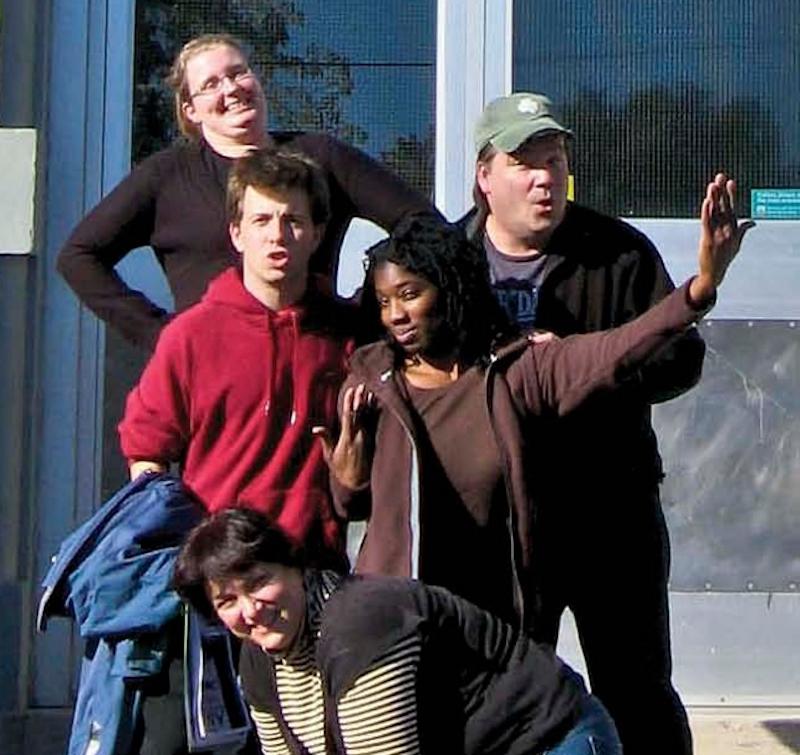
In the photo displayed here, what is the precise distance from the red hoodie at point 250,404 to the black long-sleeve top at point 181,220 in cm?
18

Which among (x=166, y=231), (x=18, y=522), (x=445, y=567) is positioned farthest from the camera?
(x=18, y=522)

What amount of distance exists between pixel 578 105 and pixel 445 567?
7.45 ft

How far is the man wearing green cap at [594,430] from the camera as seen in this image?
155 inches

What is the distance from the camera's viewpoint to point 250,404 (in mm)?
3824

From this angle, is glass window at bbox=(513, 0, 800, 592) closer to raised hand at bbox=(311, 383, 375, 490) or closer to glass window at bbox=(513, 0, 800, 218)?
glass window at bbox=(513, 0, 800, 218)

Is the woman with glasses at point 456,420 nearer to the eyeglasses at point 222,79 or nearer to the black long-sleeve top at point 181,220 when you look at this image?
the black long-sleeve top at point 181,220

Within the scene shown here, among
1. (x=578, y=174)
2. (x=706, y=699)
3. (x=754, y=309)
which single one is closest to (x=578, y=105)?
(x=578, y=174)

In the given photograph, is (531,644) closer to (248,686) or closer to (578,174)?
(248,686)

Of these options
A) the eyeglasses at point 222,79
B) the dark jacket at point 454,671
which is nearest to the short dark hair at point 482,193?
the eyeglasses at point 222,79

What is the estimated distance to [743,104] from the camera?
5.66 m

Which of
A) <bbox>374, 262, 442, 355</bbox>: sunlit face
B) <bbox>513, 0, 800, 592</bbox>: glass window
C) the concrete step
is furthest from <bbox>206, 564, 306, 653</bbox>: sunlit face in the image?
<bbox>513, 0, 800, 592</bbox>: glass window

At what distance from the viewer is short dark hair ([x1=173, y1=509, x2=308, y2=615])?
134 inches

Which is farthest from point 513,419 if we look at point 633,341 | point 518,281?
point 518,281

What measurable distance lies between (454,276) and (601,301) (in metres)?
0.43
